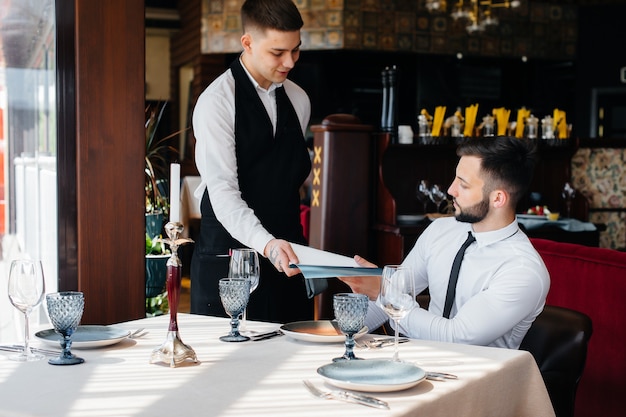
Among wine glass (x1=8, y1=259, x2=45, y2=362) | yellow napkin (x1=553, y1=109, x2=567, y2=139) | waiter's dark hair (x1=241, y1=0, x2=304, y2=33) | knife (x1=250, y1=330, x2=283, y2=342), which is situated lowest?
knife (x1=250, y1=330, x2=283, y2=342)

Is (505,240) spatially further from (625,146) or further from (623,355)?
(625,146)

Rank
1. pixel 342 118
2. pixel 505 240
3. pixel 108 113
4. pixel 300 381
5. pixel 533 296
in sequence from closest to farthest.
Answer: pixel 300 381 < pixel 533 296 < pixel 505 240 < pixel 108 113 < pixel 342 118

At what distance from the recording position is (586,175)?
Result: 19.7 ft

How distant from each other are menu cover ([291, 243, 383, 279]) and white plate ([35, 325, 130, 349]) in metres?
0.49

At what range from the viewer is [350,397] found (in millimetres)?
1579

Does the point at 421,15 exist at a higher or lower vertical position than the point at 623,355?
higher

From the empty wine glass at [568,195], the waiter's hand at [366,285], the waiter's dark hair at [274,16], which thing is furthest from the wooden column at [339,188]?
the waiter's hand at [366,285]

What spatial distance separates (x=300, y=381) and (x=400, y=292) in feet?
1.02

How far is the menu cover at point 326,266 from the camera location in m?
2.15

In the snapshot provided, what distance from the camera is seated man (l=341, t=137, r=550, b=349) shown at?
2.26 m

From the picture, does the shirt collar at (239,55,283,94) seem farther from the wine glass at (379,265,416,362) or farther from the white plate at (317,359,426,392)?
the white plate at (317,359,426,392)

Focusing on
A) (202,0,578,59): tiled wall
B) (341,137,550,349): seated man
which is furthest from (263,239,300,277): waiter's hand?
(202,0,578,59): tiled wall

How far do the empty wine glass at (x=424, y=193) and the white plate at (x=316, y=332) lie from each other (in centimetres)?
322

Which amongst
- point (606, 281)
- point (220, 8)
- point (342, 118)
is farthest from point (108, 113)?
point (220, 8)
